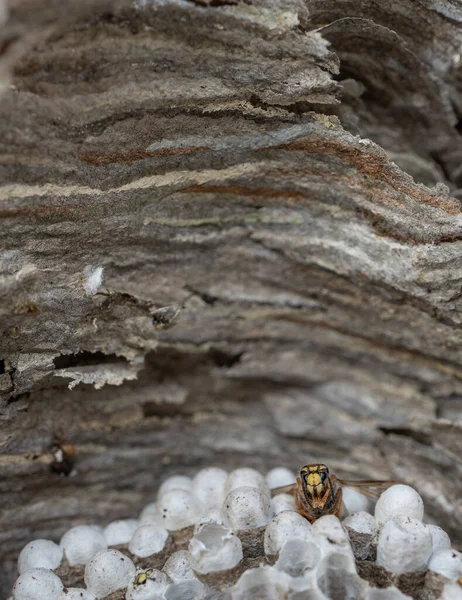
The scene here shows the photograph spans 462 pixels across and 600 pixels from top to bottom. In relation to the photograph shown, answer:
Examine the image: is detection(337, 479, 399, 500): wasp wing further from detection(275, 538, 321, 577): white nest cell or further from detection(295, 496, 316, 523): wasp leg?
detection(275, 538, 321, 577): white nest cell

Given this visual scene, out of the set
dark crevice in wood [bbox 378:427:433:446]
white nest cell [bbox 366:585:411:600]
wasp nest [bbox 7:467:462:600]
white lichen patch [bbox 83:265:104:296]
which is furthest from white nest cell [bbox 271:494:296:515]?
white lichen patch [bbox 83:265:104:296]

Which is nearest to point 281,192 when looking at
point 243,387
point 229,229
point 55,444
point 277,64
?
point 229,229

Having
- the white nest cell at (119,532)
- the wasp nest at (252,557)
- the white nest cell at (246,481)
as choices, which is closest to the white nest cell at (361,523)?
the wasp nest at (252,557)

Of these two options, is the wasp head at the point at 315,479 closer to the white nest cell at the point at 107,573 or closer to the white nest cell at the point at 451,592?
the white nest cell at the point at 451,592

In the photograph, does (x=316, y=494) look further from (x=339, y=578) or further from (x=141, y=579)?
(x=141, y=579)

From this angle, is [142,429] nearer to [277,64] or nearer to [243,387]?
[243,387]
